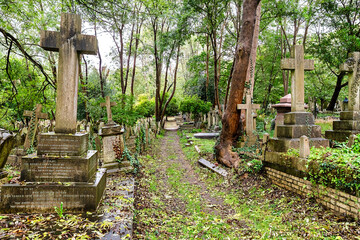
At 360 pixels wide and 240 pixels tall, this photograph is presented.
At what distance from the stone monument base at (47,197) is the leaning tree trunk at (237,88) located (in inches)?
202

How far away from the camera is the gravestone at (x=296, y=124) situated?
575cm

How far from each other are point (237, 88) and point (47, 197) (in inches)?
269

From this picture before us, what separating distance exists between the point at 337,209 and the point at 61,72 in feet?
18.4

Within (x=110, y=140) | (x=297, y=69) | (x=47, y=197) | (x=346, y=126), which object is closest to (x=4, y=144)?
(x=47, y=197)

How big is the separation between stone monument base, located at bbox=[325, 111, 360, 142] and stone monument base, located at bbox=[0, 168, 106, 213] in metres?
7.46

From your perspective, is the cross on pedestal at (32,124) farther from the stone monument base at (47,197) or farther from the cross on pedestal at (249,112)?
the cross on pedestal at (249,112)

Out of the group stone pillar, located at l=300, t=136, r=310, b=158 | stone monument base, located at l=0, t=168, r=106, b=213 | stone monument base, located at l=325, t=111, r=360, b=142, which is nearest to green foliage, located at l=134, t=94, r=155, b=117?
stone monument base, located at l=325, t=111, r=360, b=142

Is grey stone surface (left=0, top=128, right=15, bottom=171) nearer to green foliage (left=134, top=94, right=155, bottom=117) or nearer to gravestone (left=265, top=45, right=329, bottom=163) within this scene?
gravestone (left=265, top=45, right=329, bottom=163)

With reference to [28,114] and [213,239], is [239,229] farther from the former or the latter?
[28,114]

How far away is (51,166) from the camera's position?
3.80 m

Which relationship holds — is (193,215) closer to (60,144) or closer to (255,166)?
(255,166)

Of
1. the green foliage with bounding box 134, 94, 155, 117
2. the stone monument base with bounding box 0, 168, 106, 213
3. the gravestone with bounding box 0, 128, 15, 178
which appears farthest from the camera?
the green foliage with bounding box 134, 94, 155, 117

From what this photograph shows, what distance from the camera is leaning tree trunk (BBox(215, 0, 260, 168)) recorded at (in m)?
7.88

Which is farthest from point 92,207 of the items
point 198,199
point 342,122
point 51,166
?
point 342,122
